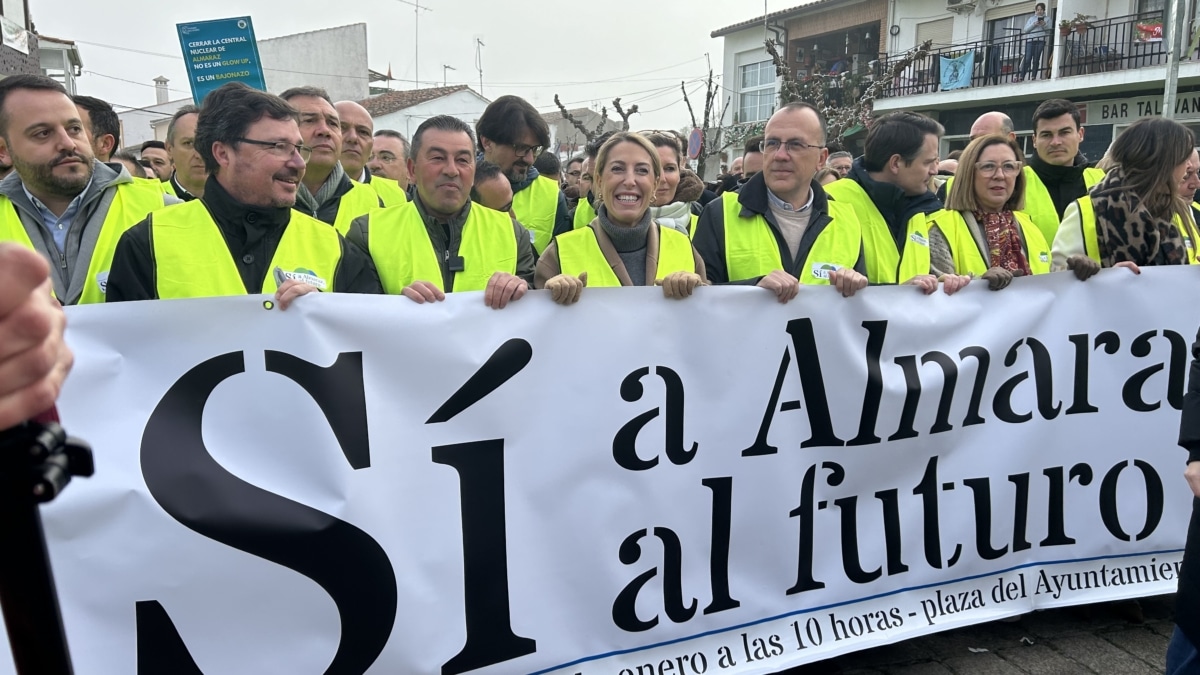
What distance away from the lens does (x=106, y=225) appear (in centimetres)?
315

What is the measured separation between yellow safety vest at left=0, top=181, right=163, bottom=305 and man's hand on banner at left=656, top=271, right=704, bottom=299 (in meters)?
1.79

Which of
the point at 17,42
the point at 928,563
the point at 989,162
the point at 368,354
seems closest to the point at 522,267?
the point at 368,354

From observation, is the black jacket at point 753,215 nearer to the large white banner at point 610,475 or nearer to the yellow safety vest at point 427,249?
the large white banner at point 610,475

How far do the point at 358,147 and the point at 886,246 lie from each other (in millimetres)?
2982

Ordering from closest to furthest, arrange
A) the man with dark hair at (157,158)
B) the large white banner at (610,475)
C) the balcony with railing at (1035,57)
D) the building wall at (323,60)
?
the large white banner at (610,475), the man with dark hair at (157,158), the balcony with railing at (1035,57), the building wall at (323,60)

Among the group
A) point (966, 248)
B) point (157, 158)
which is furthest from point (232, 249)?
point (157, 158)

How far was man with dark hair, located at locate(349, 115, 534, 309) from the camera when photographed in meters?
3.02

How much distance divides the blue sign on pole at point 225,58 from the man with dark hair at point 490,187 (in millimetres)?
4770

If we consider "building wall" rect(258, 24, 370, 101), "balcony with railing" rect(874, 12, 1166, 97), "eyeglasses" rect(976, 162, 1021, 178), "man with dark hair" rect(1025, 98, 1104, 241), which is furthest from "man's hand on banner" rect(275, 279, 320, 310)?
"building wall" rect(258, 24, 370, 101)

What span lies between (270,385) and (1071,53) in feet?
81.6

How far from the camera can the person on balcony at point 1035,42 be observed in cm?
2312

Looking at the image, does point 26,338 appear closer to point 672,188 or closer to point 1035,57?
point 672,188

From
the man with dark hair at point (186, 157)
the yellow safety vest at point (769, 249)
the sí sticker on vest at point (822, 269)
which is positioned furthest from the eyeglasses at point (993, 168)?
the man with dark hair at point (186, 157)

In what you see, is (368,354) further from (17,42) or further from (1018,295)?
(17,42)
